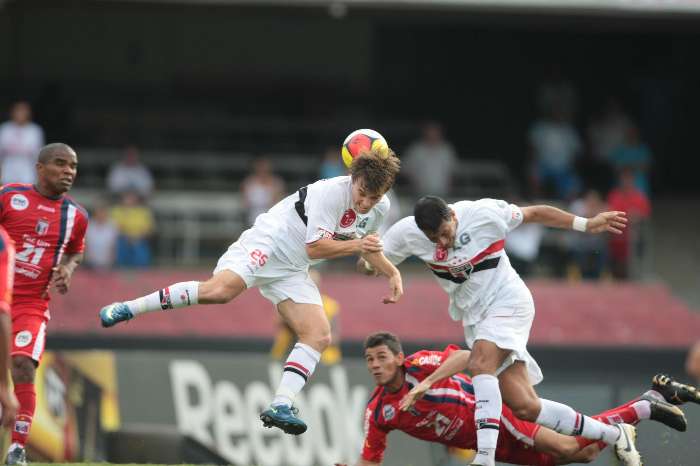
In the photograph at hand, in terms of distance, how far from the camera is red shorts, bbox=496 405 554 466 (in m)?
9.93

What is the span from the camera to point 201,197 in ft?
66.4

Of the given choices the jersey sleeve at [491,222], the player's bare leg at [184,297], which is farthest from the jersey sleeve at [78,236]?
the jersey sleeve at [491,222]

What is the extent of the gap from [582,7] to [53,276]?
13.5 metres

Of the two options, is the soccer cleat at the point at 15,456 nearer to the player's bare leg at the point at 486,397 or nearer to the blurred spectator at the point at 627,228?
the player's bare leg at the point at 486,397

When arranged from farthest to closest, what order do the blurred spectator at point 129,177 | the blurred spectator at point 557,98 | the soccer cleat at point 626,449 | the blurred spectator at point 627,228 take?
the blurred spectator at point 557,98, the blurred spectator at point 129,177, the blurred spectator at point 627,228, the soccer cleat at point 626,449

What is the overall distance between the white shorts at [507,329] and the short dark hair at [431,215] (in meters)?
0.83

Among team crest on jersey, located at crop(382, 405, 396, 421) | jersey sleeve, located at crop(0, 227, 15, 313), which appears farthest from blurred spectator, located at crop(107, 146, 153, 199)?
jersey sleeve, located at crop(0, 227, 15, 313)

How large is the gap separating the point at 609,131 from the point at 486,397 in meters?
14.3

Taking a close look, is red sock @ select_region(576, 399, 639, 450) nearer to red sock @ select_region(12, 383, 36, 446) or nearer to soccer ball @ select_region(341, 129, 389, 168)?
soccer ball @ select_region(341, 129, 389, 168)

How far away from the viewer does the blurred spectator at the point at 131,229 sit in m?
18.6

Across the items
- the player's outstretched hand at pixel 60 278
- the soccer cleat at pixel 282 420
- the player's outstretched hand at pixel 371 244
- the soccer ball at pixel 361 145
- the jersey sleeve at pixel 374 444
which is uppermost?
the soccer ball at pixel 361 145

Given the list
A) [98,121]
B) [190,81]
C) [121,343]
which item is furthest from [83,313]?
[190,81]

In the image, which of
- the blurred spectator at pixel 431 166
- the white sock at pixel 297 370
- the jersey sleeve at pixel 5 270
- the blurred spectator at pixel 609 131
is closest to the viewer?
the jersey sleeve at pixel 5 270

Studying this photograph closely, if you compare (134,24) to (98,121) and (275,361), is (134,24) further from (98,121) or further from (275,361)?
(275,361)
